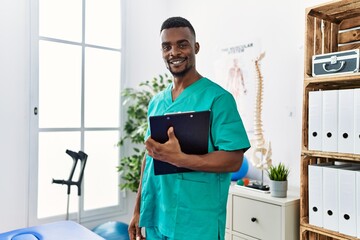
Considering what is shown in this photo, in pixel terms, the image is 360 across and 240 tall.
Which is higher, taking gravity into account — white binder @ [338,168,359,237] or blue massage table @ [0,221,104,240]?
white binder @ [338,168,359,237]

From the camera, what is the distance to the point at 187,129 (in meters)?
1.04

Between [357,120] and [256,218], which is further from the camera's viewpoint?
[256,218]

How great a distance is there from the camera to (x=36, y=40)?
7.91ft

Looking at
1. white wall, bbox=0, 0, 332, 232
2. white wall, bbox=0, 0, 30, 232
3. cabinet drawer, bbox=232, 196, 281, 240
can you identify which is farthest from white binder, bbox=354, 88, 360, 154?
white wall, bbox=0, 0, 30, 232

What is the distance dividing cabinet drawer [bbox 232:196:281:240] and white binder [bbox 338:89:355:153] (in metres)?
0.48

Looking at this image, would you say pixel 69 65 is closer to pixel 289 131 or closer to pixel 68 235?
pixel 68 235

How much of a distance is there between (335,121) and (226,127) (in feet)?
2.42

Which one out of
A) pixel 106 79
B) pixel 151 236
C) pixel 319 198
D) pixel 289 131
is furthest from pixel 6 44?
pixel 319 198

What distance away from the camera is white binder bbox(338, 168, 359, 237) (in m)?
1.45

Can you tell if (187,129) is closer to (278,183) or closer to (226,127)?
(226,127)

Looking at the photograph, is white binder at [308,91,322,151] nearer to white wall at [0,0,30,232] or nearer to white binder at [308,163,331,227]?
white binder at [308,163,331,227]

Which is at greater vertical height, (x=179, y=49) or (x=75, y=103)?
(x=179, y=49)

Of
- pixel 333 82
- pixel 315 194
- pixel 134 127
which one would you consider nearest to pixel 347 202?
pixel 315 194

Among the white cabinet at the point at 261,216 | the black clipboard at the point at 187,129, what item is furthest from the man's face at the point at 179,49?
the white cabinet at the point at 261,216
